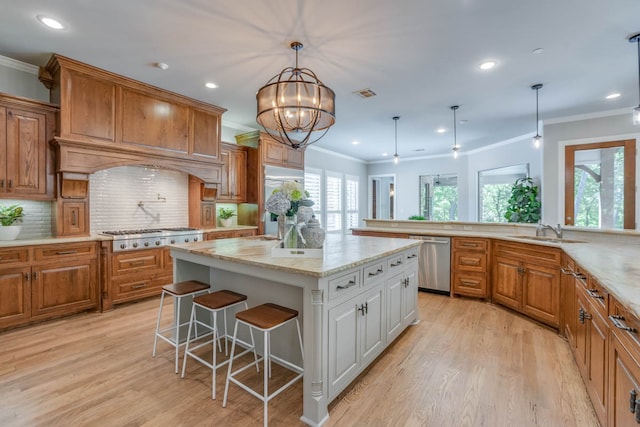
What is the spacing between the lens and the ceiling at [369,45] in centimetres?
223

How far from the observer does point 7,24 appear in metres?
2.46

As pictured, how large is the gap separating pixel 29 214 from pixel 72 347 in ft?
5.71

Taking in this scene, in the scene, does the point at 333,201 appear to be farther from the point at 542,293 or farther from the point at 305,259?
the point at 305,259

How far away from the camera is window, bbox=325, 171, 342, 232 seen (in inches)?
299

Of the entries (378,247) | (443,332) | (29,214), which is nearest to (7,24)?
(29,214)

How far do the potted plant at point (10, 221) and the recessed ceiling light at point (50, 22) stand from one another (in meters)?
1.89

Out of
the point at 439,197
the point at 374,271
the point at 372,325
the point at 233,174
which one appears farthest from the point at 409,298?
the point at 439,197

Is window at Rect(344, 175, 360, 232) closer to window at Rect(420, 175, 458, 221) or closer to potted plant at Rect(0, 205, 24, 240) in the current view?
window at Rect(420, 175, 458, 221)

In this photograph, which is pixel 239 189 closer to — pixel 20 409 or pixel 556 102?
pixel 20 409

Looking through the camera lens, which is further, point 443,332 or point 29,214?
point 29,214

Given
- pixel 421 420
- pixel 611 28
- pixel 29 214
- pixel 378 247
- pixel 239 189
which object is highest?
pixel 611 28

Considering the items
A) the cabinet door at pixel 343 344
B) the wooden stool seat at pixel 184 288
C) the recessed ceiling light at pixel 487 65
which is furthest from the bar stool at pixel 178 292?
the recessed ceiling light at pixel 487 65

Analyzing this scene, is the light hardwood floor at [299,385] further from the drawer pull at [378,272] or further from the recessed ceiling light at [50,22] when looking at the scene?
the recessed ceiling light at [50,22]

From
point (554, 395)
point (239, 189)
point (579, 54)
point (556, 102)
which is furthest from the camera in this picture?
point (239, 189)
